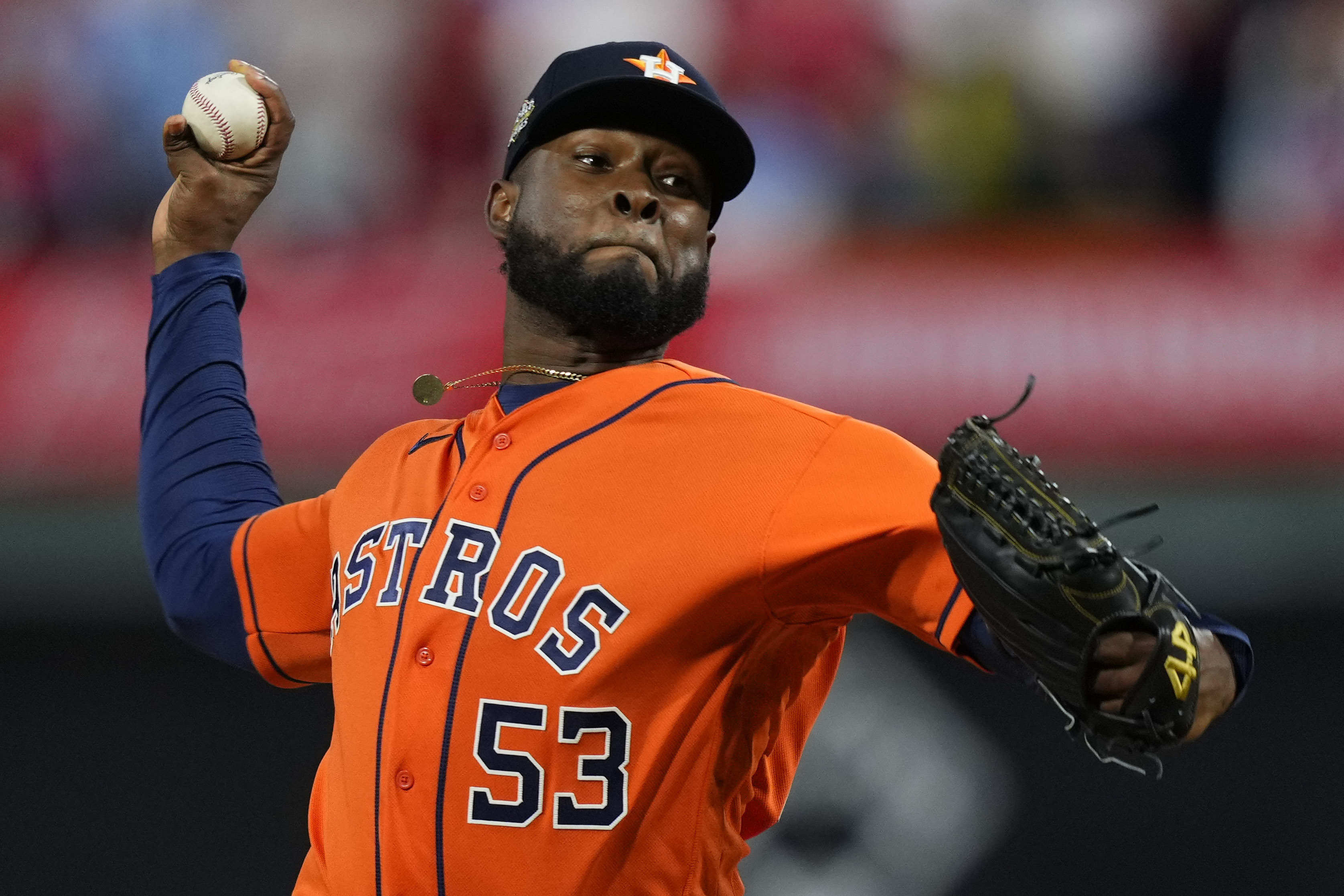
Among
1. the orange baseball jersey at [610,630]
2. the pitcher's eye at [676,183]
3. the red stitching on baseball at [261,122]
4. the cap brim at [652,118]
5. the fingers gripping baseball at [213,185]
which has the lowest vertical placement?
the orange baseball jersey at [610,630]

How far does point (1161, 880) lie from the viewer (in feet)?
12.5

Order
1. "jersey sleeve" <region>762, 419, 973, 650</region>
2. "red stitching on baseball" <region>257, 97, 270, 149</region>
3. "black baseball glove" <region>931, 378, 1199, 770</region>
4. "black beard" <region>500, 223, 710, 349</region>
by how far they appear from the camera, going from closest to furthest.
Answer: "black baseball glove" <region>931, 378, 1199, 770</region> < "jersey sleeve" <region>762, 419, 973, 650</region> < "black beard" <region>500, 223, 710, 349</region> < "red stitching on baseball" <region>257, 97, 270, 149</region>

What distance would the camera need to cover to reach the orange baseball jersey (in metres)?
1.51

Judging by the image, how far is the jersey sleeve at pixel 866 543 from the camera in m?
1.43

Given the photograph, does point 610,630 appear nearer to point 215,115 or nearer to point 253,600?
point 253,600

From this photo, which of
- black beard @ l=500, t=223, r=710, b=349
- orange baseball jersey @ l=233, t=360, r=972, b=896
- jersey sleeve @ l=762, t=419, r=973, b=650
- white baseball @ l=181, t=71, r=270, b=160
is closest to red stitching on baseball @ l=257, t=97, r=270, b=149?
white baseball @ l=181, t=71, r=270, b=160

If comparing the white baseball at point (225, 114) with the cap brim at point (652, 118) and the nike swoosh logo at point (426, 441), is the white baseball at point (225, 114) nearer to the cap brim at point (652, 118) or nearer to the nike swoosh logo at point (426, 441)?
the cap brim at point (652, 118)

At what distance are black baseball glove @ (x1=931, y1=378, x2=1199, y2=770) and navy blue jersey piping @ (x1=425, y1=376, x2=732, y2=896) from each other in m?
0.49

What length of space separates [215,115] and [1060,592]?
135 cm

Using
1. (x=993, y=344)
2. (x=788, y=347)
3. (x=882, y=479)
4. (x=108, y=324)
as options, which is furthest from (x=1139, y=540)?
(x=108, y=324)

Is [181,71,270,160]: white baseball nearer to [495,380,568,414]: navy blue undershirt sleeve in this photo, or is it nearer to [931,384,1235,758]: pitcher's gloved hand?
[495,380,568,414]: navy blue undershirt sleeve

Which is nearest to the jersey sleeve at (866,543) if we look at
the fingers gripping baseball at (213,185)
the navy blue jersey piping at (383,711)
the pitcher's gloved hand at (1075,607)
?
the pitcher's gloved hand at (1075,607)

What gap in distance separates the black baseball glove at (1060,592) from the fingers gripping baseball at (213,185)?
3.87ft

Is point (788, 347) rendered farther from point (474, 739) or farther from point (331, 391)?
point (474, 739)
